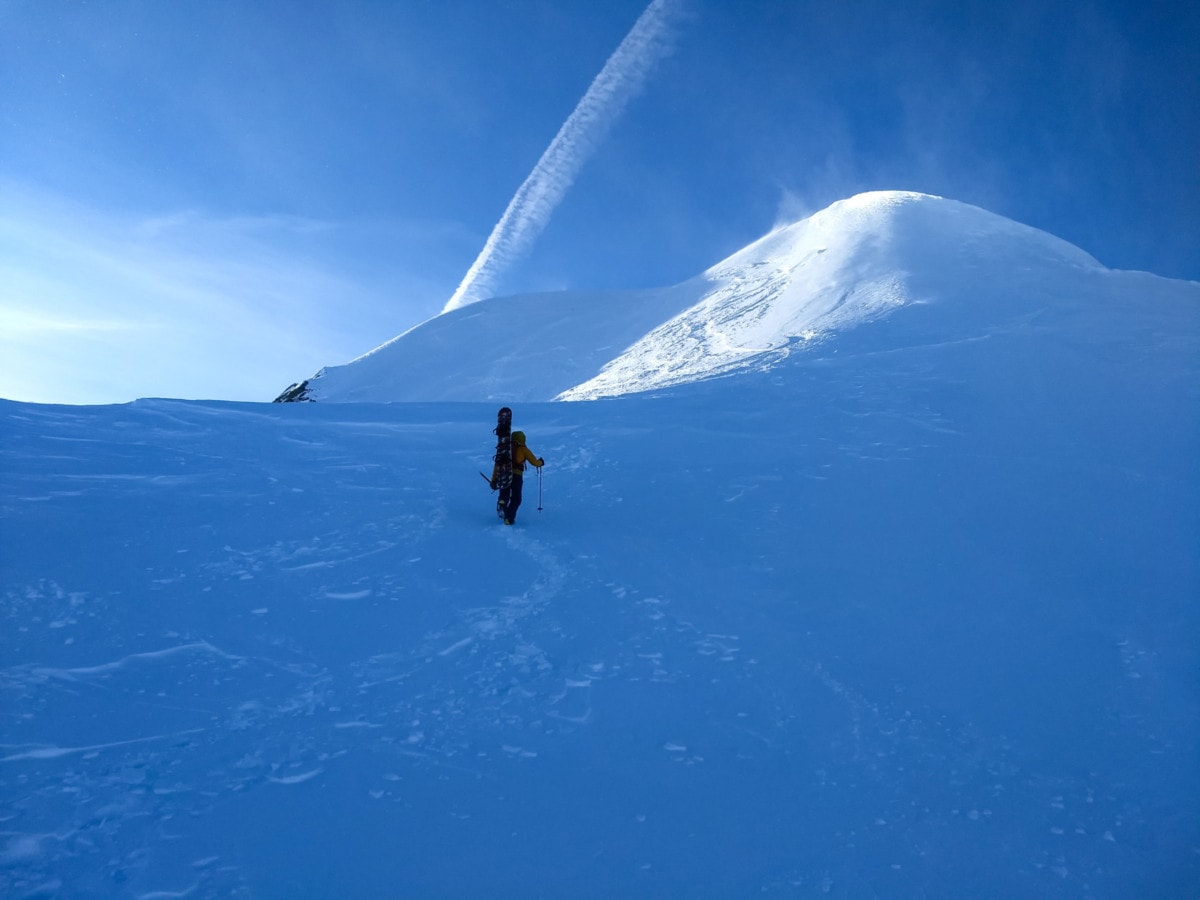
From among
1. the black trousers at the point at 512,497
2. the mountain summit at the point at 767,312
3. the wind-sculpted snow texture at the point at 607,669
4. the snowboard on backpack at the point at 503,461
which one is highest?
the mountain summit at the point at 767,312

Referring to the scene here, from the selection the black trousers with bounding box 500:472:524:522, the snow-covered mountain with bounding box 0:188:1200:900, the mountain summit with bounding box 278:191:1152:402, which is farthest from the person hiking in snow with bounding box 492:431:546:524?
the mountain summit with bounding box 278:191:1152:402

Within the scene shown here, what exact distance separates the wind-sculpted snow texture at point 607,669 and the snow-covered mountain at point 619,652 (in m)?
0.03

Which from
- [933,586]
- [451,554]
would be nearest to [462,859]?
[451,554]

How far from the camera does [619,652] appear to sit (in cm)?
617

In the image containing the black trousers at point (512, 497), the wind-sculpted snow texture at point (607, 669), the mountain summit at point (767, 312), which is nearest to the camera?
the wind-sculpted snow texture at point (607, 669)

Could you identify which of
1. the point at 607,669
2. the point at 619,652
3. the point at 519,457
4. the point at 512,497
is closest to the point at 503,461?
the point at 519,457

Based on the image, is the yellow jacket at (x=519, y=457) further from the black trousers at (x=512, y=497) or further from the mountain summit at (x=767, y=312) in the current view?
the mountain summit at (x=767, y=312)

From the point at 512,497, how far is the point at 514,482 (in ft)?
0.62

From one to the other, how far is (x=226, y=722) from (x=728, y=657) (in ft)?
12.0

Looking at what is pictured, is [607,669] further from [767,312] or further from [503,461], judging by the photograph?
[767,312]

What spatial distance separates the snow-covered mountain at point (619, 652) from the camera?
4113mm

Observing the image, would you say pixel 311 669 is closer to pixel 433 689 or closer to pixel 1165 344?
pixel 433 689

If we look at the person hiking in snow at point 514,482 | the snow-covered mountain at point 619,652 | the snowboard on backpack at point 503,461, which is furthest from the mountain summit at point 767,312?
the person hiking in snow at point 514,482

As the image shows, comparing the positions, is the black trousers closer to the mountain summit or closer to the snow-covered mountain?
the snow-covered mountain
